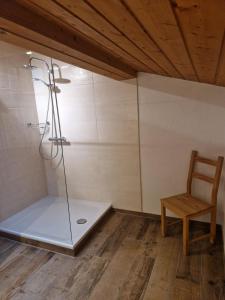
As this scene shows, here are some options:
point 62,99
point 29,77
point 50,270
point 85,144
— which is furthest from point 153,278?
point 29,77

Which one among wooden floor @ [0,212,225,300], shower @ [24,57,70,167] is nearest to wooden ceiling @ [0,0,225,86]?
shower @ [24,57,70,167]

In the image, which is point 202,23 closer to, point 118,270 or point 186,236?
point 186,236

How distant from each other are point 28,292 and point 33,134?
198cm

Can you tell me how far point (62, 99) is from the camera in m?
2.85

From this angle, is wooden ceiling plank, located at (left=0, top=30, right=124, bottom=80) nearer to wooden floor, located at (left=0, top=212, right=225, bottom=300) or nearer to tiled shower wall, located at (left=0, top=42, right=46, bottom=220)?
tiled shower wall, located at (left=0, top=42, right=46, bottom=220)

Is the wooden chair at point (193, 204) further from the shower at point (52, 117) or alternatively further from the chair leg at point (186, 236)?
the shower at point (52, 117)

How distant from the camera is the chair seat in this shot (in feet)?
6.64

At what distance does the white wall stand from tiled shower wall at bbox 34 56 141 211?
0.15 meters

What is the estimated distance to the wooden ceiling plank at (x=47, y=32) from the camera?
829mm

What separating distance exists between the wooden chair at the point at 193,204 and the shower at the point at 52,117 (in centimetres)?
169

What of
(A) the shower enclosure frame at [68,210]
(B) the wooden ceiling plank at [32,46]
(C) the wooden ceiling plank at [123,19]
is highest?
(B) the wooden ceiling plank at [32,46]

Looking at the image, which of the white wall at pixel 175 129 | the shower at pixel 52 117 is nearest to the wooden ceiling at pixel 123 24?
the white wall at pixel 175 129

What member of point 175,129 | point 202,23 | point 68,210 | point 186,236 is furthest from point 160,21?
point 68,210

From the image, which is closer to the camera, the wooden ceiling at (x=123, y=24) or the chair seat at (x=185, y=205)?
the wooden ceiling at (x=123, y=24)
